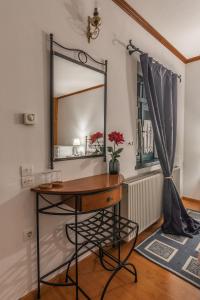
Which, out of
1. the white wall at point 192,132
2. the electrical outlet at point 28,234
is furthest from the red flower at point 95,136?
the white wall at point 192,132

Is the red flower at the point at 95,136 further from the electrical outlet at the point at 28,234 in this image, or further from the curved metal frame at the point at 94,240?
the electrical outlet at the point at 28,234

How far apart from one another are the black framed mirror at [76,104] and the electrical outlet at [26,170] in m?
0.17

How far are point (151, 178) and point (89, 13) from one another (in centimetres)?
187

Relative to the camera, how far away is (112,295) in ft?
4.79

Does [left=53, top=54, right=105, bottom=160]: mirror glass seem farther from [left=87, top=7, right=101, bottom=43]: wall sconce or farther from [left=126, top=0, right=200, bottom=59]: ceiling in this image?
[left=126, top=0, right=200, bottom=59]: ceiling

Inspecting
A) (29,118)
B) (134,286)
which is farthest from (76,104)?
(134,286)

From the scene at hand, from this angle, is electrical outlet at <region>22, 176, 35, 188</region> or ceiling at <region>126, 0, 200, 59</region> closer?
electrical outlet at <region>22, 176, 35, 188</region>

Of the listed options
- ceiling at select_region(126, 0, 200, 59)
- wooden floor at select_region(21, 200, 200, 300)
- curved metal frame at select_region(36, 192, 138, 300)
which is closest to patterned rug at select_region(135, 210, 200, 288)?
wooden floor at select_region(21, 200, 200, 300)

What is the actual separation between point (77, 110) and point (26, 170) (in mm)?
695

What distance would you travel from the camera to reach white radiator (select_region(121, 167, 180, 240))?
2.04 m

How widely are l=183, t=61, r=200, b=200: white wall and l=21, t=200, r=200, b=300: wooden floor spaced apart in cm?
218

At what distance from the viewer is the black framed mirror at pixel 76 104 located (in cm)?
152

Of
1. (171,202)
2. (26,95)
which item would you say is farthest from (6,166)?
(171,202)

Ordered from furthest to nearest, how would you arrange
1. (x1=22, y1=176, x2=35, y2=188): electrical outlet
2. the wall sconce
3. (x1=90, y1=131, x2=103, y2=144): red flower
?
(x1=90, y1=131, x2=103, y2=144): red flower, the wall sconce, (x1=22, y1=176, x2=35, y2=188): electrical outlet
